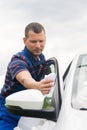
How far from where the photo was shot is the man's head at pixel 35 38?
4051 mm

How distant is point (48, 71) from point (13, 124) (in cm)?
51

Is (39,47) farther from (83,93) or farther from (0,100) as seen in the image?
(83,93)

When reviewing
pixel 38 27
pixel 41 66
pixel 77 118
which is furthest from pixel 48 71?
pixel 77 118

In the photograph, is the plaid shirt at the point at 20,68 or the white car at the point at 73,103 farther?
the plaid shirt at the point at 20,68

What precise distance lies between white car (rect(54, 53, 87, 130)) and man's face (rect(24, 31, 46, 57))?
37cm

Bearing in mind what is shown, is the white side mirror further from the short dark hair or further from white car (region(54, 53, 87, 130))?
the short dark hair

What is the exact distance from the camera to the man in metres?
3.88

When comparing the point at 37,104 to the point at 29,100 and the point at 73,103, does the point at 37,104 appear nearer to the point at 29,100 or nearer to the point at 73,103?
the point at 29,100

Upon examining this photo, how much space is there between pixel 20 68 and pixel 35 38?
33 centimetres

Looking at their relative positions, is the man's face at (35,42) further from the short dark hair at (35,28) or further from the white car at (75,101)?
the white car at (75,101)

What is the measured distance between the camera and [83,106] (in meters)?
3.15

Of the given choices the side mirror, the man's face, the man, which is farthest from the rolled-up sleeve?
the side mirror

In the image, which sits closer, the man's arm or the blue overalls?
the man's arm

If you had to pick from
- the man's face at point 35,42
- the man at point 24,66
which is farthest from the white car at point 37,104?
the man's face at point 35,42
